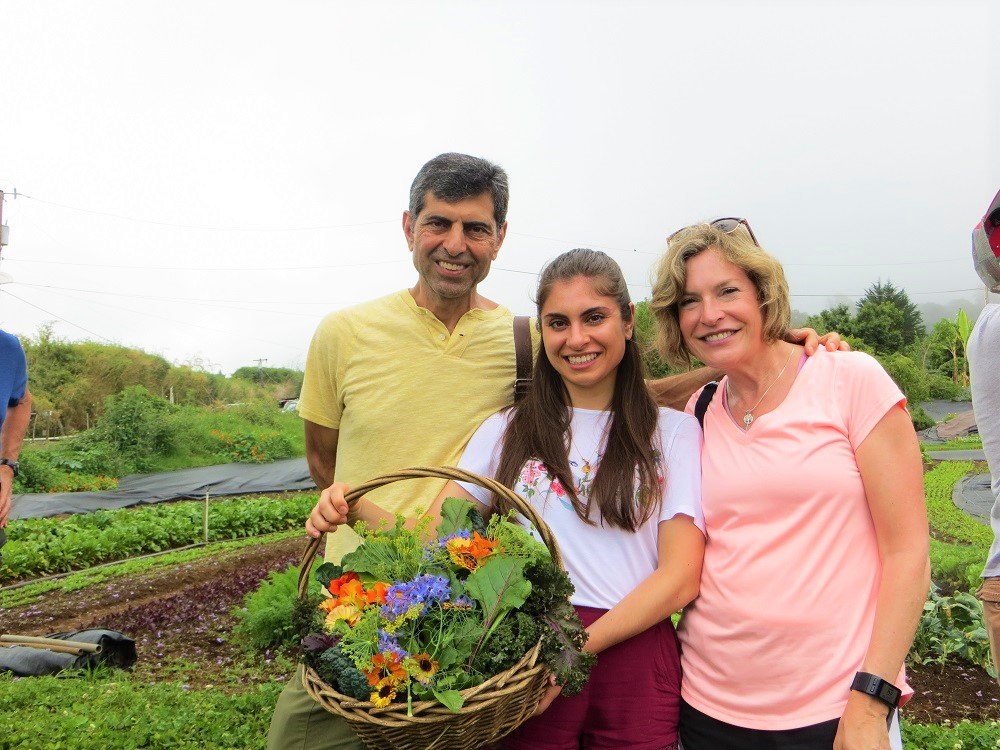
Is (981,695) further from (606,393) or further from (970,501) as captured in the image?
(970,501)

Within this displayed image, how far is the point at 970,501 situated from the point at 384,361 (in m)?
10.2

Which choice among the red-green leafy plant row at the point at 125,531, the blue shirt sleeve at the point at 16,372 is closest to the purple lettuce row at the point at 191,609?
the red-green leafy plant row at the point at 125,531

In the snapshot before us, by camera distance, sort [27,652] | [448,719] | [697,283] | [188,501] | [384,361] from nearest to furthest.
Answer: [448,719] < [697,283] < [384,361] < [27,652] < [188,501]

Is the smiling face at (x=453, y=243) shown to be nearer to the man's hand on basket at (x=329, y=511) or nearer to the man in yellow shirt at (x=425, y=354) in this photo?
the man in yellow shirt at (x=425, y=354)

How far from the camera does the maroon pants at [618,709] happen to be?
73.0 inches

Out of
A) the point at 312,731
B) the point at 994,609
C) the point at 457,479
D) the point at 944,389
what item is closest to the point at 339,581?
the point at 457,479

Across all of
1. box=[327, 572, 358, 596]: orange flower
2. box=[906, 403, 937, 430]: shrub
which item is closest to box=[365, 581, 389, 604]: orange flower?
box=[327, 572, 358, 596]: orange flower

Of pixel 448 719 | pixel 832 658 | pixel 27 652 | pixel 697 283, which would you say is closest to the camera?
pixel 448 719

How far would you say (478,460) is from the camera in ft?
7.14

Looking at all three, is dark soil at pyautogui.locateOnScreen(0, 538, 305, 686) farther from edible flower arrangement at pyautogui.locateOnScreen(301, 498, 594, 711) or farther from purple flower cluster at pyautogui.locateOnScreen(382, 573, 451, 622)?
purple flower cluster at pyautogui.locateOnScreen(382, 573, 451, 622)

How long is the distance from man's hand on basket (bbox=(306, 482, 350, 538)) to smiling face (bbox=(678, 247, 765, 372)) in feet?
3.54

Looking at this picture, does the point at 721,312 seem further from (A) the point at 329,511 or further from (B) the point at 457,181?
(A) the point at 329,511

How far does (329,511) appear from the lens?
75.9 inches

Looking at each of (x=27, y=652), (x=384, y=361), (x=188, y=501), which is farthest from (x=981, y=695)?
(x=188, y=501)
